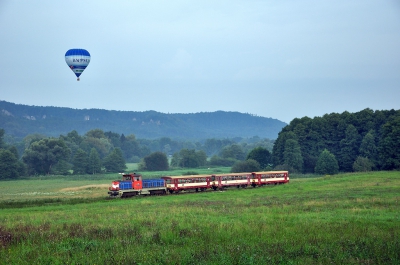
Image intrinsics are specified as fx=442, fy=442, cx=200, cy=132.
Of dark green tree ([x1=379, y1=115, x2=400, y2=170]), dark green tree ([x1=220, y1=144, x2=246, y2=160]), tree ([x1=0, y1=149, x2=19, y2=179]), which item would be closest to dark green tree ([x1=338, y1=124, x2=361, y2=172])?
dark green tree ([x1=379, y1=115, x2=400, y2=170])

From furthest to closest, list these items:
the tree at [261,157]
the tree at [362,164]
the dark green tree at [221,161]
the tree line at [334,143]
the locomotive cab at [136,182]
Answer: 1. the dark green tree at [221,161]
2. the tree at [261,157]
3. the tree line at [334,143]
4. the tree at [362,164]
5. the locomotive cab at [136,182]

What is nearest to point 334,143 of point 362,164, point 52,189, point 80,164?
point 362,164

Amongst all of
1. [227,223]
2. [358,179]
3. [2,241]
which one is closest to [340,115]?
[358,179]

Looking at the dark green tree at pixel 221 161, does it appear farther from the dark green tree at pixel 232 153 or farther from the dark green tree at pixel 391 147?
the dark green tree at pixel 391 147

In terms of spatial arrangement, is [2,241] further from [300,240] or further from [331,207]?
[331,207]

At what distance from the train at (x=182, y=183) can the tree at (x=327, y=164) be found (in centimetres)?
3562

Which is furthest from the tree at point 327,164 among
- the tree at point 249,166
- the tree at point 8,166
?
the tree at point 8,166

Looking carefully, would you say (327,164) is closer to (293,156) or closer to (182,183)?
(293,156)

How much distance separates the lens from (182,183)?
59281 mm

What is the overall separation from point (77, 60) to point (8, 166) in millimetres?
44560

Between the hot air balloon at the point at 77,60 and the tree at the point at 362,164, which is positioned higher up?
the hot air balloon at the point at 77,60

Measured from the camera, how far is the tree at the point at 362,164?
96.7 meters

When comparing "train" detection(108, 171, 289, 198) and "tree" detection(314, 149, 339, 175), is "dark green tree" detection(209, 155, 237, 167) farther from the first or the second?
"train" detection(108, 171, 289, 198)

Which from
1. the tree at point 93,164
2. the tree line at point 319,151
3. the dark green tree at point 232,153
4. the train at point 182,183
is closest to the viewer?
the train at point 182,183
